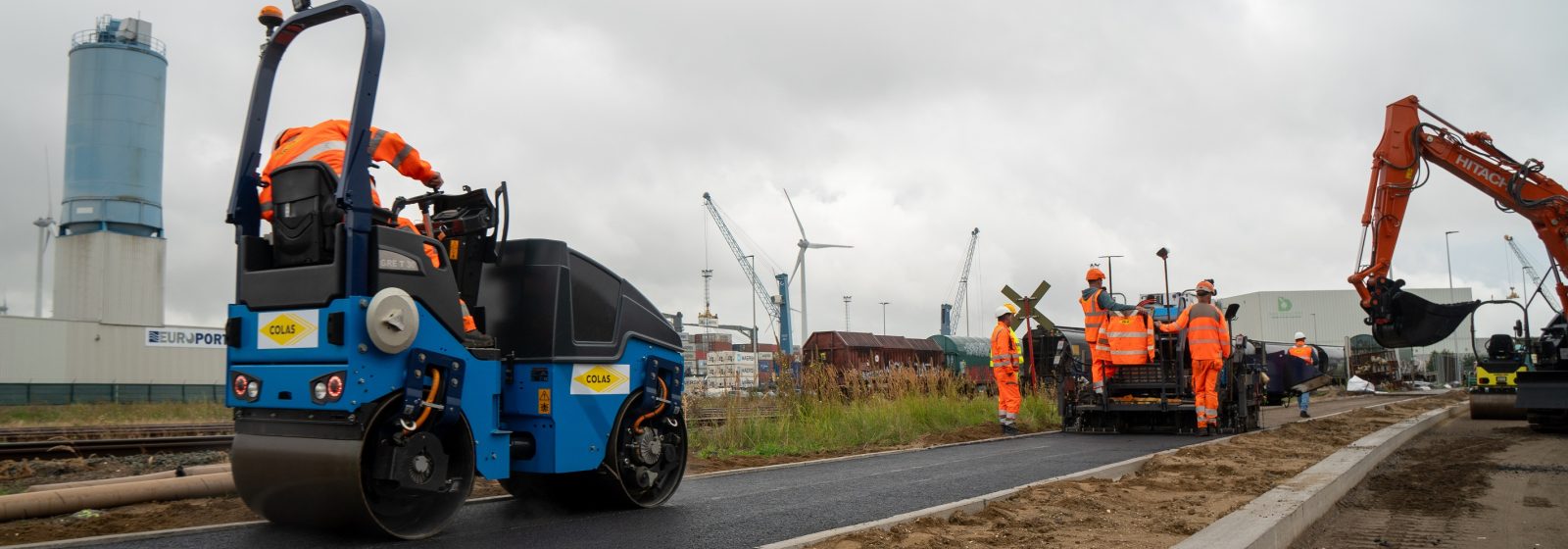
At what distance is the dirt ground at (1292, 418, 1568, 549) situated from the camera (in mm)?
5496

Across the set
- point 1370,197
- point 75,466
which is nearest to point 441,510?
point 75,466

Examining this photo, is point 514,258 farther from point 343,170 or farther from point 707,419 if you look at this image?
point 707,419

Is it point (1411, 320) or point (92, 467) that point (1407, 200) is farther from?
point (92, 467)

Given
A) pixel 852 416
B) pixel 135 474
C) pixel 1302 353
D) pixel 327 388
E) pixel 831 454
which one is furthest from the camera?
pixel 1302 353

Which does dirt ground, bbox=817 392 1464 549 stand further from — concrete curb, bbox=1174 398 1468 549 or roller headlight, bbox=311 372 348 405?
roller headlight, bbox=311 372 348 405

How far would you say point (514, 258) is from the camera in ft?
19.2

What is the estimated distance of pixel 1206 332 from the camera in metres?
11.9

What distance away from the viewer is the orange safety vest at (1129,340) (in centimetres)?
1305

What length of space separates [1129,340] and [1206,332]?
4.16 feet

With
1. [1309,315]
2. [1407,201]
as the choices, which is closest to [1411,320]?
[1407,201]

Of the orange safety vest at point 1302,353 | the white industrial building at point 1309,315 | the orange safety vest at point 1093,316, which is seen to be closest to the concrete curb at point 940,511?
the orange safety vest at point 1093,316

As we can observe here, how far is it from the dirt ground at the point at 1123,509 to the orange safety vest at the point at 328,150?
9.34ft

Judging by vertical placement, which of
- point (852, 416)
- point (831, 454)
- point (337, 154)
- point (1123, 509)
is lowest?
point (831, 454)

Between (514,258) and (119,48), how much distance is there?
52684mm
